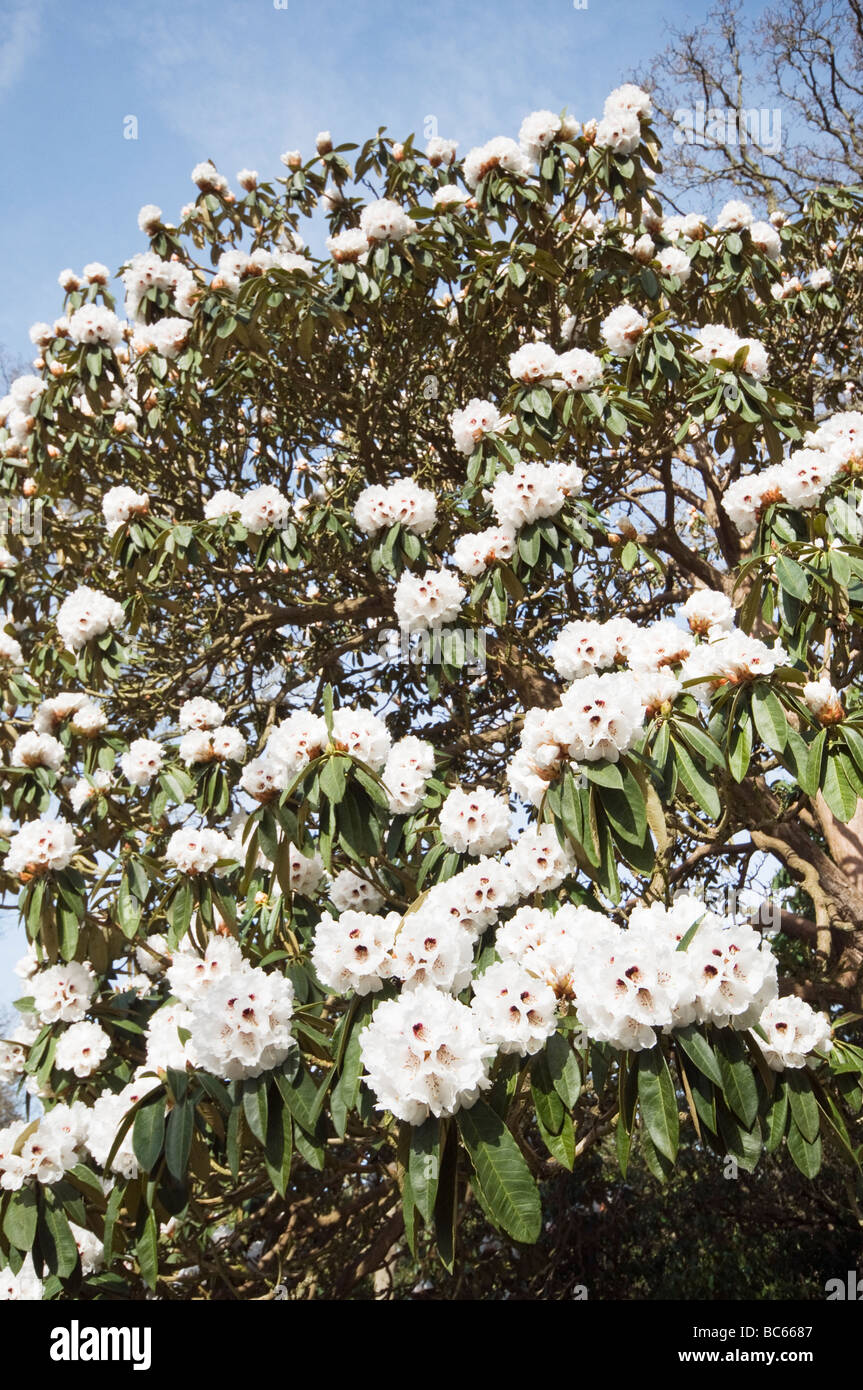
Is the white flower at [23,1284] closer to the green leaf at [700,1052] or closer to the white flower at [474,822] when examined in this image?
the white flower at [474,822]

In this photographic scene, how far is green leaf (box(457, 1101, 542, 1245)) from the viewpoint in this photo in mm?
1307

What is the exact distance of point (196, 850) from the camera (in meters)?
2.56

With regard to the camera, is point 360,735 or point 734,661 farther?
point 360,735

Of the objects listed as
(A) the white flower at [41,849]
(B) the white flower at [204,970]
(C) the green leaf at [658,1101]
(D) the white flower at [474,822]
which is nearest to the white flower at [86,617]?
(A) the white flower at [41,849]

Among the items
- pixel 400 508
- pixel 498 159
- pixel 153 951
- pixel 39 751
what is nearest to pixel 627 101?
pixel 498 159

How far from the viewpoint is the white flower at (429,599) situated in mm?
2799

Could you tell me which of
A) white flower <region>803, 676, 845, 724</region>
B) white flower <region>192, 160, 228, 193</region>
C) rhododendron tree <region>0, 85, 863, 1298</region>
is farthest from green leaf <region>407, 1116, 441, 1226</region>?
white flower <region>192, 160, 228, 193</region>

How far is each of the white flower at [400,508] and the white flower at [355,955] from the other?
1.59 metres

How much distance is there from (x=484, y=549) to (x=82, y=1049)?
180 cm

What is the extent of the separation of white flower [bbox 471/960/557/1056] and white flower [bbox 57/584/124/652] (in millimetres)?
2183

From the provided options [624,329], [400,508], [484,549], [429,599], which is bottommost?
[429,599]

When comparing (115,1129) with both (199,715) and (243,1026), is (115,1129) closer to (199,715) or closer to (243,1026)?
(243,1026)
